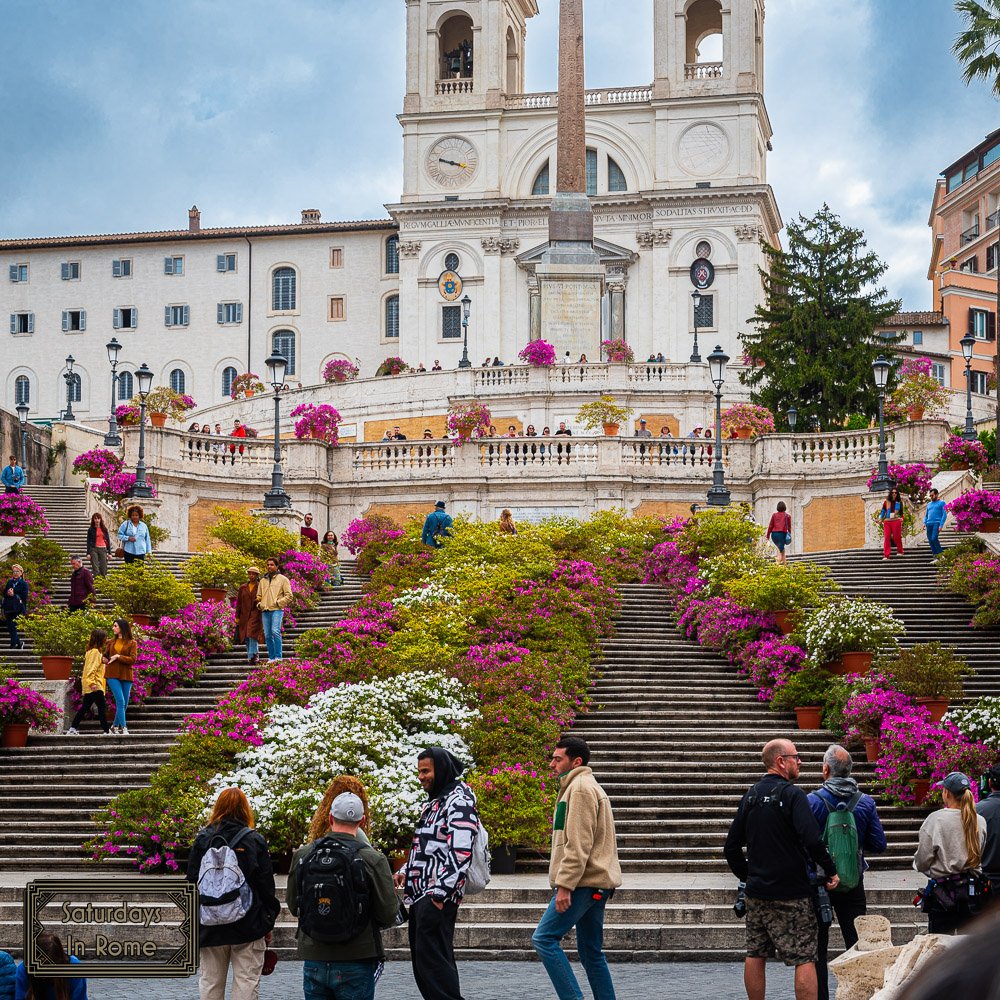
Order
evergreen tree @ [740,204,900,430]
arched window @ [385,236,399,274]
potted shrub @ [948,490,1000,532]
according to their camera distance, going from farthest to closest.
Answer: arched window @ [385,236,399,274]
evergreen tree @ [740,204,900,430]
potted shrub @ [948,490,1000,532]

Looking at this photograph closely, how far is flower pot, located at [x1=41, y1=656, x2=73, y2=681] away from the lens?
2230 cm

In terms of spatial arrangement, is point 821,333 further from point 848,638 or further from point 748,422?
point 848,638

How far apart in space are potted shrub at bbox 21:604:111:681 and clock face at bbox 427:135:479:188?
61.7m

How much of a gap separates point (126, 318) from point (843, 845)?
7823cm

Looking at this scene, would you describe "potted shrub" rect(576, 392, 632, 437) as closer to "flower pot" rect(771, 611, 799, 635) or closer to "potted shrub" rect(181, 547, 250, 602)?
"potted shrub" rect(181, 547, 250, 602)

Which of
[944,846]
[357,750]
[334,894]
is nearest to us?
[334,894]

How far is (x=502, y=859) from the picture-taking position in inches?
669

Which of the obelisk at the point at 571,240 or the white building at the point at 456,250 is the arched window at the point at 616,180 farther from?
the obelisk at the point at 571,240

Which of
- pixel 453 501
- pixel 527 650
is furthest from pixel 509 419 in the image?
pixel 527 650

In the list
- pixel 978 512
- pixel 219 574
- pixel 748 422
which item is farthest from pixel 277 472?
pixel 978 512

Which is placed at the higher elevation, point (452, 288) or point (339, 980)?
point (452, 288)

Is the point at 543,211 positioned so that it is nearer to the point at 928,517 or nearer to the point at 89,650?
the point at 928,517

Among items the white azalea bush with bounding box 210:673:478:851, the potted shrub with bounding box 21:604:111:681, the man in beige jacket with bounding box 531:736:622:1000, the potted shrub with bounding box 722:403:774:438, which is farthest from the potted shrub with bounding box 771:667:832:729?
the potted shrub with bounding box 722:403:774:438

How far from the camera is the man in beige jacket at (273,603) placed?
79.3 feet
